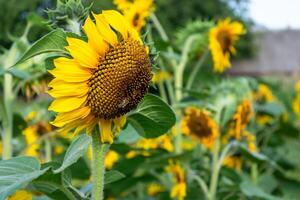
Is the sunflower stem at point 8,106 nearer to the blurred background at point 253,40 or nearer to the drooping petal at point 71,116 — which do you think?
the drooping petal at point 71,116

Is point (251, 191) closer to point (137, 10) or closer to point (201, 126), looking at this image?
point (201, 126)

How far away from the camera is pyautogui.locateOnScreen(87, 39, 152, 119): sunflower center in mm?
725

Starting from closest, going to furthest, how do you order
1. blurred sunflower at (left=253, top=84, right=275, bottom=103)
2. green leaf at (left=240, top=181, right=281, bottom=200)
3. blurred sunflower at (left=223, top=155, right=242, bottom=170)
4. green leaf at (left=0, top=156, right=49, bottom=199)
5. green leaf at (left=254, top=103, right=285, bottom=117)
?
green leaf at (left=0, top=156, right=49, bottom=199), green leaf at (left=240, top=181, right=281, bottom=200), blurred sunflower at (left=223, top=155, right=242, bottom=170), green leaf at (left=254, top=103, right=285, bottom=117), blurred sunflower at (left=253, top=84, right=275, bottom=103)

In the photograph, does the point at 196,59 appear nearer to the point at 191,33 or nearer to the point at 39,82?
the point at 191,33

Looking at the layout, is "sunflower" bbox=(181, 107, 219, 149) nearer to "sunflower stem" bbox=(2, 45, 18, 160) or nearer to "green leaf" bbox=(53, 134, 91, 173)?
"sunflower stem" bbox=(2, 45, 18, 160)

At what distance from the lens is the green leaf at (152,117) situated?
0.82 metres

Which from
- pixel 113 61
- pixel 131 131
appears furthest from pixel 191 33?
pixel 113 61

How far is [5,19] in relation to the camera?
1220 centimetres

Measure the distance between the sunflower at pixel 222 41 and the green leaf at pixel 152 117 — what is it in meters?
0.79

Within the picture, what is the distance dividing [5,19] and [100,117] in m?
11.8

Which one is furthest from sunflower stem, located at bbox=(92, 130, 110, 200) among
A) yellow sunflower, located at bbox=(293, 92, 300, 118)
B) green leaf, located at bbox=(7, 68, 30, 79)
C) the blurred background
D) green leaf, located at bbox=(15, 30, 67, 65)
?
the blurred background

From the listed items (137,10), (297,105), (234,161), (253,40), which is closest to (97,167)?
(137,10)

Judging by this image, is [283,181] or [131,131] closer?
[131,131]

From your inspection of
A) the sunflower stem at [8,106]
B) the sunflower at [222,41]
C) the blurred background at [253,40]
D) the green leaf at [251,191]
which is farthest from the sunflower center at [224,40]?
the blurred background at [253,40]
